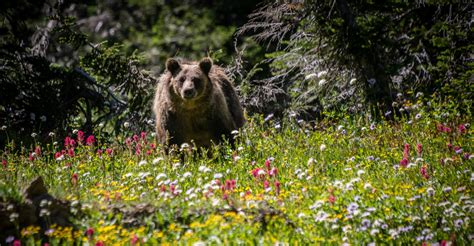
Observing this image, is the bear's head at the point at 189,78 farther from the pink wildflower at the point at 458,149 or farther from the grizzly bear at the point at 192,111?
the pink wildflower at the point at 458,149

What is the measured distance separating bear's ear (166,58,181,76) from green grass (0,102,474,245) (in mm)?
2664

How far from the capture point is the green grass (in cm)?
497

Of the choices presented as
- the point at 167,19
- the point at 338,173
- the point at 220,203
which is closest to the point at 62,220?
the point at 220,203

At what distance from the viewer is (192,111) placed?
10078 mm

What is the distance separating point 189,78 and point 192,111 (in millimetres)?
525

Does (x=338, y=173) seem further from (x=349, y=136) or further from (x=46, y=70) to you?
(x=46, y=70)

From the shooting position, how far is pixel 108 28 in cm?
2173

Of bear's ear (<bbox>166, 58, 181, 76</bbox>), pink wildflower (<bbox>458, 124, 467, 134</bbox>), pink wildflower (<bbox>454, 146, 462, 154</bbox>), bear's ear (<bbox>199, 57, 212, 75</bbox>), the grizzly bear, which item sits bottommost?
pink wildflower (<bbox>454, 146, 462, 154</bbox>)

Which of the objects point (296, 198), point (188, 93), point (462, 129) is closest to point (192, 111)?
point (188, 93)

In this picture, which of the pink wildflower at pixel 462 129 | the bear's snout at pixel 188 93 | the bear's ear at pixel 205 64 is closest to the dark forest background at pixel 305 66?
the pink wildflower at pixel 462 129

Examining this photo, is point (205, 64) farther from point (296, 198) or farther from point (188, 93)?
point (296, 198)

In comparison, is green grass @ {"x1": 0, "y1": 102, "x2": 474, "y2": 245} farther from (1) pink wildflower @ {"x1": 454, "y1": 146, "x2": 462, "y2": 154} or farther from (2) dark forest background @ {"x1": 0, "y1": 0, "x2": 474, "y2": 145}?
Answer: (2) dark forest background @ {"x1": 0, "y1": 0, "x2": 474, "y2": 145}

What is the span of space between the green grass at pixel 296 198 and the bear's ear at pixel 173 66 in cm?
266

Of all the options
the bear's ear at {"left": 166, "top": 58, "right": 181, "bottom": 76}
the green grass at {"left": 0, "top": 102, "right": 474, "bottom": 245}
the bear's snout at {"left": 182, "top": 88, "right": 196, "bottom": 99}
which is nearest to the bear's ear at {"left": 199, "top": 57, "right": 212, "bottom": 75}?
the bear's ear at {"left": 166, "top": 58, "right": 181, "bottom": 76}
